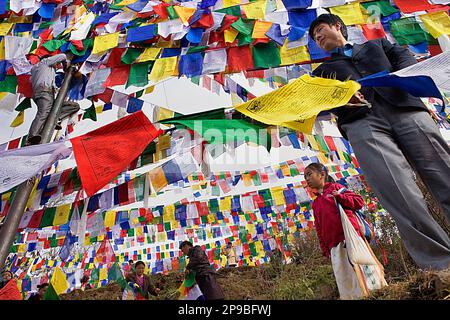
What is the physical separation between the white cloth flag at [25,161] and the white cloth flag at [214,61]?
86.3 inches

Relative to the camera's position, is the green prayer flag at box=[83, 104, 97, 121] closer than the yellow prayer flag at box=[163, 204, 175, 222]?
Yes

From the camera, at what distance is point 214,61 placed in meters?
4.71

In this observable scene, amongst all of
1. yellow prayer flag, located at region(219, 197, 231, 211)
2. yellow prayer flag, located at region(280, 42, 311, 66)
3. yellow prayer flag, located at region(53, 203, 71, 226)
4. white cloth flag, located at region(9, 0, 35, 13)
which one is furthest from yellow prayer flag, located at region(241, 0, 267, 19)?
yellow prayer flag, located at region(219, 197, 231, 211)

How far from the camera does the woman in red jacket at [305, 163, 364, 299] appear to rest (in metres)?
2.74

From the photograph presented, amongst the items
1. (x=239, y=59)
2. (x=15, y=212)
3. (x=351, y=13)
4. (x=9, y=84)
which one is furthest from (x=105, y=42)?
(x=351, y=13)

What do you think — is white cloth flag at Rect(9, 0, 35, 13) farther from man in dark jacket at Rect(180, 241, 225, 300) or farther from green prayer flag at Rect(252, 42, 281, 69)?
man in dark jacket at Rect(180, 241, 225, 300)

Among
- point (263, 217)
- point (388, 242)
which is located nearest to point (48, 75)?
point (388, 242)

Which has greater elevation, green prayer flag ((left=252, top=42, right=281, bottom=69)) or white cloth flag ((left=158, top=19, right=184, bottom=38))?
white cloth flag ((left=158, top=19, right=184, bottom=38))

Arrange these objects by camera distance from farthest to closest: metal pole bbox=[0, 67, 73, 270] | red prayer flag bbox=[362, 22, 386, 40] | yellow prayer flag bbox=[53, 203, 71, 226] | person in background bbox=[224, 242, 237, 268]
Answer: person in background bbox=[224, 242, 237, 268], yellow prayer flag bbox=[53, 203, 71, 226], red prayer flag bbox=[362, 22, 386, 40], metal pole bbox=[0, 67, 73, 270]

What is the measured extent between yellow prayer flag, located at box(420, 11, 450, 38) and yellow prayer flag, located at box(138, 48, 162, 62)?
11.4 feet

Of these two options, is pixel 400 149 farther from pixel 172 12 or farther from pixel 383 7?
pixel 172 12

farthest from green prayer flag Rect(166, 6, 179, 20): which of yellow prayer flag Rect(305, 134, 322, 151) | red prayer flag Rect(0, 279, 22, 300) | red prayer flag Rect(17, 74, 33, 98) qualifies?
red prayer flag Rect(0, 279, 22, 300)

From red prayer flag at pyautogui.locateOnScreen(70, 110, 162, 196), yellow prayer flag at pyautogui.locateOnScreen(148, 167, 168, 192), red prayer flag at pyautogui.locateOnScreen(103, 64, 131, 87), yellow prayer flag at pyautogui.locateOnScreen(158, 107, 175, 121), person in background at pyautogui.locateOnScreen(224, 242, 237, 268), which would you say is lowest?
person in background at pyautogui.locateOnScreen(224, 242, 237, 268)

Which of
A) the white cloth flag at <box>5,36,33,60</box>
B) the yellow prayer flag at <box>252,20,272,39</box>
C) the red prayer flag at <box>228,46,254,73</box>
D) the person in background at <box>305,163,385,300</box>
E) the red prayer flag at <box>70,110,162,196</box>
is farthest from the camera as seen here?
the white cloth flag at <box>5,36,33,60</box>
